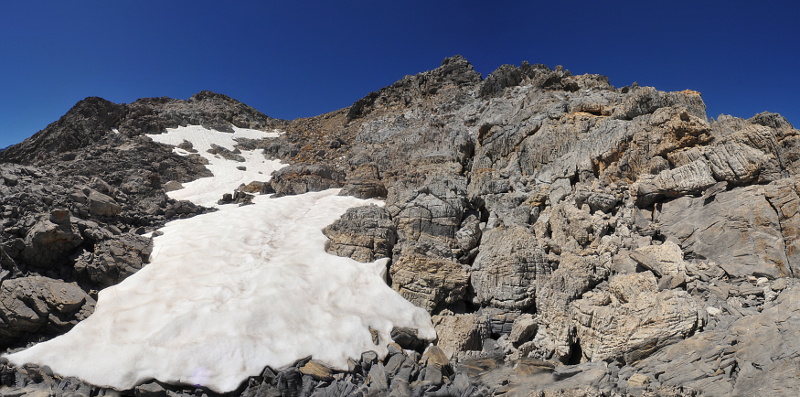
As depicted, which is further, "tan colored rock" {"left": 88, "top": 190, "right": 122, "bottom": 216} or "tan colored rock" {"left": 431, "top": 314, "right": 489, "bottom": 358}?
"tan colored rock" {"left": 88, "top": 190, "right": 122, "bottom": 216}

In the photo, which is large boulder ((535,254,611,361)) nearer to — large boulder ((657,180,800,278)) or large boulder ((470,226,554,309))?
large boulder ((470,226,554,309))

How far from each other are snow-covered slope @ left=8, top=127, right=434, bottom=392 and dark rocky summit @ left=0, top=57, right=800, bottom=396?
1.76 ft

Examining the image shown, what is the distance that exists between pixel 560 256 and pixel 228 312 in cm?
1255

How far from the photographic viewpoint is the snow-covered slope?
1003cm

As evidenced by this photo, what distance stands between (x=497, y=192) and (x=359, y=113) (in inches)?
1635

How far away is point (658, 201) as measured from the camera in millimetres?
13094

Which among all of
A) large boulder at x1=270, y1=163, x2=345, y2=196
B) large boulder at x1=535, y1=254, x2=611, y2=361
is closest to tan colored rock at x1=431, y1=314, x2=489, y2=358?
large boulder at x1=535, y1=254, x2=611, y2=361

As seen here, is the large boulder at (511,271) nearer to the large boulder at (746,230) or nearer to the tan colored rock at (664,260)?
the tan colored rock at (664,260)

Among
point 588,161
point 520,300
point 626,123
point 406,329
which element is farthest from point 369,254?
point 626,123

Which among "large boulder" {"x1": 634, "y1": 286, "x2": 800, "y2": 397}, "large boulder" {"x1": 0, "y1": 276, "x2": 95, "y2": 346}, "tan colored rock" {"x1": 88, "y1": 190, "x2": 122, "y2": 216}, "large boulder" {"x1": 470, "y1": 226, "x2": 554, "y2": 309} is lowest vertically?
"large boulder" {"x1": 0, "y1": 276, "x2": 95, "y2": 346}

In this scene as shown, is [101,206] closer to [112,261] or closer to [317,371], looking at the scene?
[112,261]

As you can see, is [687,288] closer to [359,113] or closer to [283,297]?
[283,297]

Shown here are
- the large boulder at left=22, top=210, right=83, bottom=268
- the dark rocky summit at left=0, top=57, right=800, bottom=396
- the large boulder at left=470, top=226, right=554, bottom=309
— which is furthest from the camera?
the large boulder at left=470, top=226, right=554, bottom=309

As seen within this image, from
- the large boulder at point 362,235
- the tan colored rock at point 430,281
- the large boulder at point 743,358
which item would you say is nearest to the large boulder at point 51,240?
the large boulder at point 362,235
